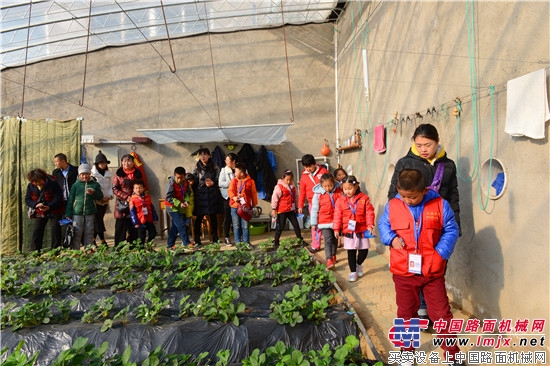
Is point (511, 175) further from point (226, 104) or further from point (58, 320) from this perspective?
point (226, 104)

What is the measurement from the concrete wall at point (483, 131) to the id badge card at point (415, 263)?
87 cm

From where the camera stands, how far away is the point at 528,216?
7.96 ft

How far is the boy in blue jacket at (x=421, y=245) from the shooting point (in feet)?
7.53

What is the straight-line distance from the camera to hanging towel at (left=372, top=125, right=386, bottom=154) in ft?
16.9

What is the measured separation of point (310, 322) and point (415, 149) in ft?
5.85

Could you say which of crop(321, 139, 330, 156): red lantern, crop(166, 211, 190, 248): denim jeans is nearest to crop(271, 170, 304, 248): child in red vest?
crop(166, 211, 190, 248): denim jeans

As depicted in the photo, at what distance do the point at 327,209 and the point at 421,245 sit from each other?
2438 mm

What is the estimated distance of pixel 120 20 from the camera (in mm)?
7562

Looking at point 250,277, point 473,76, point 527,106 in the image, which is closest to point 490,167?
point 527,106

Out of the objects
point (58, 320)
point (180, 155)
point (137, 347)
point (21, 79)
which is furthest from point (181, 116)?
point (137, 347)

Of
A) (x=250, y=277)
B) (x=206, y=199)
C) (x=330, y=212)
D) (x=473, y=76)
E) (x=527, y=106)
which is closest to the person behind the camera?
(x=527, y=106)

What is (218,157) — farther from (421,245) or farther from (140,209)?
(421,245)

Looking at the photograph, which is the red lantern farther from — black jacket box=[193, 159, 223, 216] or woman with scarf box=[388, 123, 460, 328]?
woman with scarf box=[388, 123, 460, 328]

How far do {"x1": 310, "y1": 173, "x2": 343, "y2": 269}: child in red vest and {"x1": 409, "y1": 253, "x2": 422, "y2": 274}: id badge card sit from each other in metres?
2.35
